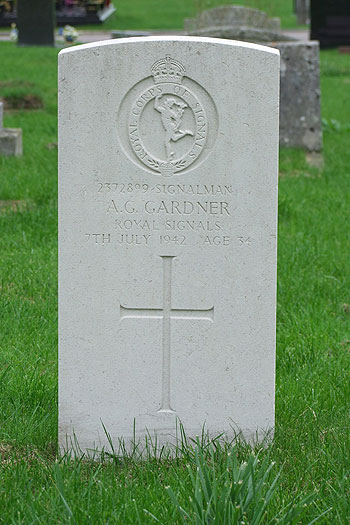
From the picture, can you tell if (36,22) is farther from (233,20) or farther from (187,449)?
(187,449)

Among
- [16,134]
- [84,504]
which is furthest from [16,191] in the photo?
[84,504]

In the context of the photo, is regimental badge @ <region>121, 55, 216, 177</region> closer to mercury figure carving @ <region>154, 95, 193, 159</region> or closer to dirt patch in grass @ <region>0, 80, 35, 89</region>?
mercury figure carving @ <region>154, 95, 193, 159</region>

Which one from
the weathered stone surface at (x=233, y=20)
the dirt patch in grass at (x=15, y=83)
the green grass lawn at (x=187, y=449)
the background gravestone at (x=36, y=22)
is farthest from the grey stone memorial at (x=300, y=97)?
the background gravestone at (x=36, y=22)

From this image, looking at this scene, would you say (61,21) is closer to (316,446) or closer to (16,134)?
(16,134)

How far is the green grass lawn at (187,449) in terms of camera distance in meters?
2.81

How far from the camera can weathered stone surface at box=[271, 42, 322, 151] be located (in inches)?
362

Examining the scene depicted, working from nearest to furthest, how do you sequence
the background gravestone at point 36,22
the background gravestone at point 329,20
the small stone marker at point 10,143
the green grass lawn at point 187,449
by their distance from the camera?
1. the green grass lawn at point 187,449
2. the small stone marker at point 10,143
3. the background gravestone at point 36,22
4. the background gravestone at point 329,20

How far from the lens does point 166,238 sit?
3.26 metres

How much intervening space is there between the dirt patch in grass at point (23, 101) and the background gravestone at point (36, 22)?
747cm

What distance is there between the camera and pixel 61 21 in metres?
30.1

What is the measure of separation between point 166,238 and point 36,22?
659 inches

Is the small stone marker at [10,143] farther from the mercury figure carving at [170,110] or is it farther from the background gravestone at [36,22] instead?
the background gravestone at [36,22]

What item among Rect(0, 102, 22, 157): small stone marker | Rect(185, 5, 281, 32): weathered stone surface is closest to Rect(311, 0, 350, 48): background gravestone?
Rect(185, 5, 281, 32): weathered stone surface

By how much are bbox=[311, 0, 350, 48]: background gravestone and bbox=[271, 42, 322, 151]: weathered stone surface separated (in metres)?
15.0
